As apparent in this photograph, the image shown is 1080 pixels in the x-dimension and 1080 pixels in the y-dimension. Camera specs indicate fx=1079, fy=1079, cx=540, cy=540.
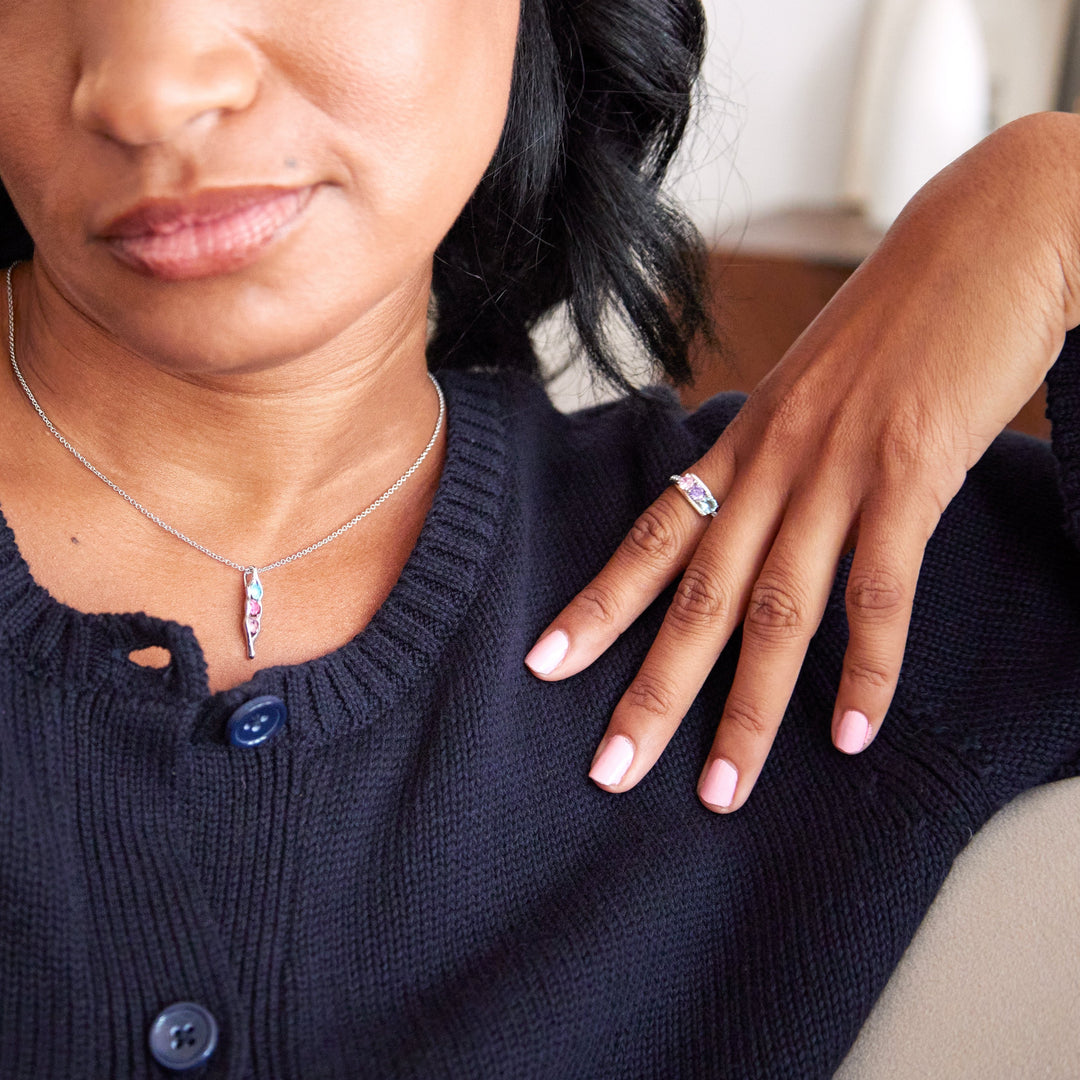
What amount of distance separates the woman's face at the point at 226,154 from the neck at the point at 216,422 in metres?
0.09

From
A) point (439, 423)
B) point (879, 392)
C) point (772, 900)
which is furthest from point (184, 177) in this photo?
point (772, 900)

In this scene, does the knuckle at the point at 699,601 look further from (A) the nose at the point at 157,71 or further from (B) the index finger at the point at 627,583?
(A) the nose at the point at 157,71

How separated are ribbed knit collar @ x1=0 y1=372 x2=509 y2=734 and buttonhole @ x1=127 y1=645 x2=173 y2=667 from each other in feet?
0.22

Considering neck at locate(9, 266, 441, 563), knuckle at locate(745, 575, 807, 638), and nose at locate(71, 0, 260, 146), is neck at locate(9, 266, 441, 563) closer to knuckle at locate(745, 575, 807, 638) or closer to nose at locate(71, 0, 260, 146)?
nose at locate(71, 0, 260, 146)

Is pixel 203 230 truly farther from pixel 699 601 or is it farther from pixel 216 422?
pixel 699 601

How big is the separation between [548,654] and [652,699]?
0.27 feet

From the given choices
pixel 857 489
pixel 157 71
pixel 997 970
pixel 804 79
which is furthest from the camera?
pixel 804 79

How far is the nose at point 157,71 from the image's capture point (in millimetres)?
591

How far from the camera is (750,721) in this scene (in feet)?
2.54

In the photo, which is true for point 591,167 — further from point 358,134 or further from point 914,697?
point 914,697

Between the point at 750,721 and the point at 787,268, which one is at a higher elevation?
the point at 750,721

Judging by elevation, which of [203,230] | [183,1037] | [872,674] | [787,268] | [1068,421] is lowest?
[787,268]

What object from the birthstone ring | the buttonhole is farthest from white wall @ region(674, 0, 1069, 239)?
the buttonhole

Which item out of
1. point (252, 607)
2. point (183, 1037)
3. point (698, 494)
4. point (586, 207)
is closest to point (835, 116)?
point (586, 207)
